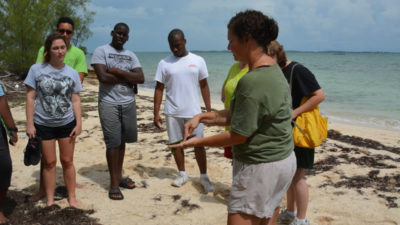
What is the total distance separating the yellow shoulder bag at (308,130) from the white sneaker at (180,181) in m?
1.92

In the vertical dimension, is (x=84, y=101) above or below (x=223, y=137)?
below

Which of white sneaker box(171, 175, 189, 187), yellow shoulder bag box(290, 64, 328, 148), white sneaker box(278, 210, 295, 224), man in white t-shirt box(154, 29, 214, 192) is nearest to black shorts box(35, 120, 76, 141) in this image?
man in white t-shirt box(154, 29, 214, 192)

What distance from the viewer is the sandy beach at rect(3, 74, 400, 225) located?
140 inches

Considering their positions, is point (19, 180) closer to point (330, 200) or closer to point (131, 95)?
point (131, 95)

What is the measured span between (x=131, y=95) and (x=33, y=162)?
1319 millimetres

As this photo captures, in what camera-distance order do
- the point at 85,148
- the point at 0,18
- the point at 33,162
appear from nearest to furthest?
the point at 33,162 < the point at 85,148 < the point at 0,18

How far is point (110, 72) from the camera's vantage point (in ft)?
12.9

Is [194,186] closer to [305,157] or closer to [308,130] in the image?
[305,157]

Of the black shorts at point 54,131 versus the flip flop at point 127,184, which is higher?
the black shorts at point 54,131

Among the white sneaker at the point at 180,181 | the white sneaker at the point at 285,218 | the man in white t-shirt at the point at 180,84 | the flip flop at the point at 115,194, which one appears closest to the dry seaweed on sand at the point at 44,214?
the flip flop at the point at 115,194

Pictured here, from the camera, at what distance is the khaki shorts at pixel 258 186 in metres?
1.83

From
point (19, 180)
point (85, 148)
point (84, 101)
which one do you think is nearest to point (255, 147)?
point (19, 180)

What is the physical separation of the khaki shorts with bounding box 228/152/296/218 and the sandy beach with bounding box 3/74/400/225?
1.65 metres

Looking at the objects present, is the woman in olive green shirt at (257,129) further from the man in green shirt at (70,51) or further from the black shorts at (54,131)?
the man in green shirt at (70,51)
